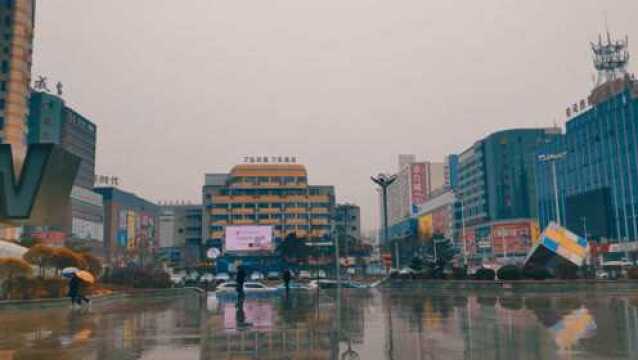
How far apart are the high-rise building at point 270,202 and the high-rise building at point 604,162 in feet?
167

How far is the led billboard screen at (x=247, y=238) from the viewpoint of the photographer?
9525 centimetres

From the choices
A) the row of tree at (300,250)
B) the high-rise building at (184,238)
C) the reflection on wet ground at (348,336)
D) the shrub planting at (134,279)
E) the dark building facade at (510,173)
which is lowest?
the reflection on wet ground at (348,336)

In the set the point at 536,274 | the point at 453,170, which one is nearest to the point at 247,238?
the point at 536,274

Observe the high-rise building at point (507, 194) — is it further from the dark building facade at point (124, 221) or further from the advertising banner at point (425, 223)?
the dark building facade at point (124, 221)

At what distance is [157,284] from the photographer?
46.6 metres

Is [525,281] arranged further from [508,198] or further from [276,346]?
[508,198]

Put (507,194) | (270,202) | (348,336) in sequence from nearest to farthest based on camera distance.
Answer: (348,336), (270,202), (507,194)

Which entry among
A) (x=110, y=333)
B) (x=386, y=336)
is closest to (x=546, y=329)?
(x=386, y=336)

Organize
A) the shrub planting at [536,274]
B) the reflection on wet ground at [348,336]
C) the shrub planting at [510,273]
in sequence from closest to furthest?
the reflection on wet ground at [348,336] → the shrub planting at [536,274] → the shrub planting at [510,273]

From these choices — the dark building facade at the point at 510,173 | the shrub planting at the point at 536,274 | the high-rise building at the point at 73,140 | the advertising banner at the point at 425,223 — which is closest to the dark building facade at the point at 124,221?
the high-rise building at the point at 73,140

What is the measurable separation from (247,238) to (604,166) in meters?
64.5

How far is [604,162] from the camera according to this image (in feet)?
349

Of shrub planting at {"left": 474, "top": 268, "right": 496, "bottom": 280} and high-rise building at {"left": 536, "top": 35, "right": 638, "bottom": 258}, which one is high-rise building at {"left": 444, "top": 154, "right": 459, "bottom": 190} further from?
shrub planting at {"left": 474, "top": 268, "right": 496, "bottom": 280}

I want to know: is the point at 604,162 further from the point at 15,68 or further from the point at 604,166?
the point at 15,68
